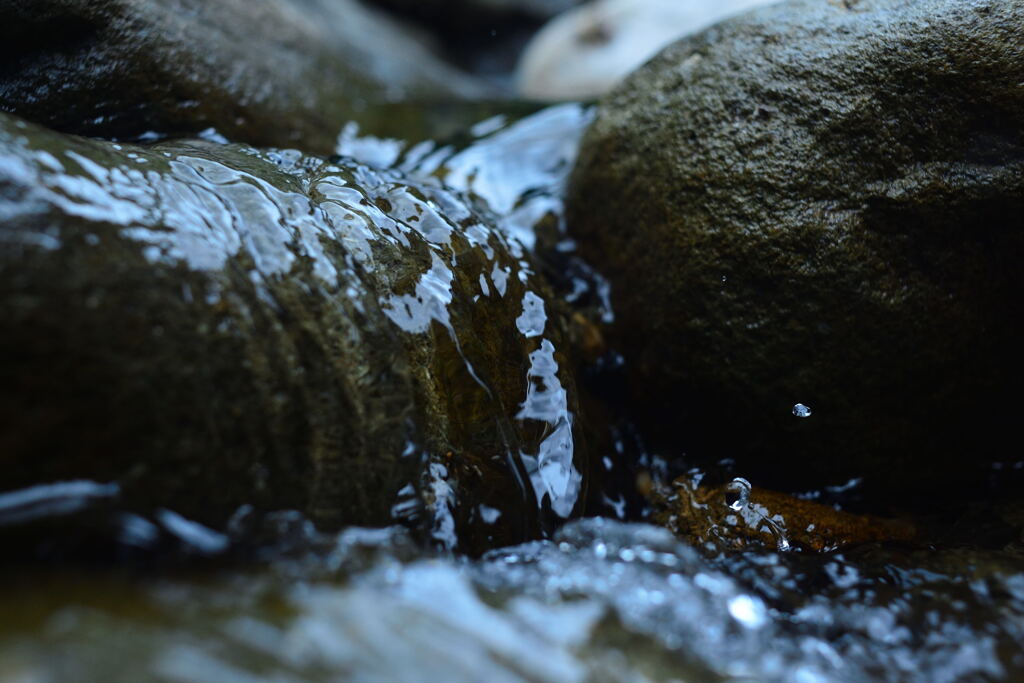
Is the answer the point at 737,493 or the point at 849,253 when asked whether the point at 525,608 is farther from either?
the point at 849,253

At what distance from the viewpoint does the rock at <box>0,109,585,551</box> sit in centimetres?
168

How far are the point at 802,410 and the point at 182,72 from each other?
10.1ft

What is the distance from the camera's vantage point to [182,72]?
3445 mm

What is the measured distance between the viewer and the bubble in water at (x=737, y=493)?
2805mm

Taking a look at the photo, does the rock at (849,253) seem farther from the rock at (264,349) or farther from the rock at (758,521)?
the rock at (264,349)

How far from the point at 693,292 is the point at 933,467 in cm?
115

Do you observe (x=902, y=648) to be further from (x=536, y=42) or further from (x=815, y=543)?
(x=536, y=42)

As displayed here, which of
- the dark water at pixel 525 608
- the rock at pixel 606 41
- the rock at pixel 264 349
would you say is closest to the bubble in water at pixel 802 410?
the dark water at pixel 525 608

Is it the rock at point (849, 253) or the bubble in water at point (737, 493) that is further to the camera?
the bubble in water at point (737, 493)

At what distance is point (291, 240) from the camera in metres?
2.16

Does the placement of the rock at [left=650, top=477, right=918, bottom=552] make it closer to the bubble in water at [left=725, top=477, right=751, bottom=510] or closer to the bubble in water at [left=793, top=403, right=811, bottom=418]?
the bubble in water at [left=725, top=477, right=751, bottom=510]

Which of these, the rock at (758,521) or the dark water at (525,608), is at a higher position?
the dark water at (525,608)

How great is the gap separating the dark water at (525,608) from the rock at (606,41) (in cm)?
451

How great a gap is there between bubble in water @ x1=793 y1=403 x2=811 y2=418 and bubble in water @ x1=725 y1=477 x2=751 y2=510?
329 millimetres
